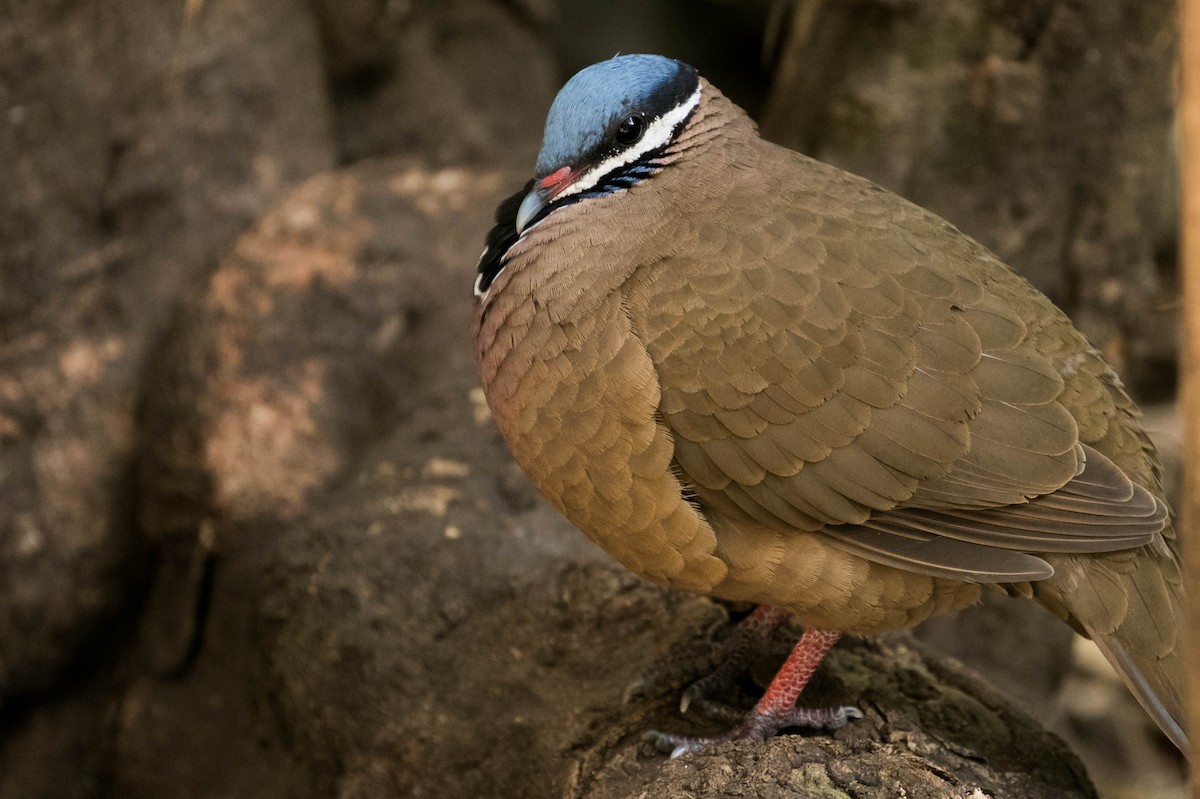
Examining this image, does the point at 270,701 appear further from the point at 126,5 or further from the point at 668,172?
the point at 126,5

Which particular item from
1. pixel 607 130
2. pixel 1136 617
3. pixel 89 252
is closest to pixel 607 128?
pixel 607 130

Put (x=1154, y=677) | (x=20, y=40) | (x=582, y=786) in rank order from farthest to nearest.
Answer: (x=20, y=40) → (x=582, y=786) → (x=1154, y=677)

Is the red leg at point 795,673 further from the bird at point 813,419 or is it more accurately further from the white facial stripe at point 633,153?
the white facial stripe at point 633,153

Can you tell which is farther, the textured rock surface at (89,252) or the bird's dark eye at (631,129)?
the textured rock surface at (89,252)

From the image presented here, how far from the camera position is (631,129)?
2.87 meters

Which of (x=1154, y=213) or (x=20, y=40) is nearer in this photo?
(x=20, y=40)

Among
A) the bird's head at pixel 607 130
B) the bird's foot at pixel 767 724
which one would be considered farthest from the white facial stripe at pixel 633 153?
the bird's foot at pixel 767 724

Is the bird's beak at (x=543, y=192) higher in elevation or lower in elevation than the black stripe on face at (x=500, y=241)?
higher

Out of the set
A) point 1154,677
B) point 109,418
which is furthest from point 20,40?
point 1154,677

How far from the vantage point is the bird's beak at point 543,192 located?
288 cm

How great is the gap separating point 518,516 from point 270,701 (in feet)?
3.43

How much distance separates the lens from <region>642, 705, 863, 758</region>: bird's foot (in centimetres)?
287

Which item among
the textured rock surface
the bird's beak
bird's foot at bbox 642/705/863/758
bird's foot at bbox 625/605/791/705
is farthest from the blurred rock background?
the bird's beak

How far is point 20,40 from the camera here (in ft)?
14.4
